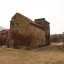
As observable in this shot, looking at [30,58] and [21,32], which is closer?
[30,58]

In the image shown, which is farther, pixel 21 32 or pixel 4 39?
pixel 4 39

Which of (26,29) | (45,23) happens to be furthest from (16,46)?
(45,23)

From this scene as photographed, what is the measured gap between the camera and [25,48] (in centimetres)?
2614

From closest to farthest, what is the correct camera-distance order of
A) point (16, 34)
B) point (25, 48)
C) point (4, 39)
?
point (25, 48)
point (16, 34)
point (4, 39)

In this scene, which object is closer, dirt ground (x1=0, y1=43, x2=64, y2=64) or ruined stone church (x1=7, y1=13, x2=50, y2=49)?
dirt ground (x1=0, y1=43, x2=64, y2=64)

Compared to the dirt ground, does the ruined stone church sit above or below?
above

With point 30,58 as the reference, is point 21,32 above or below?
above

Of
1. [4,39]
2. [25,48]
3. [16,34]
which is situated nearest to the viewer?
[25,48]

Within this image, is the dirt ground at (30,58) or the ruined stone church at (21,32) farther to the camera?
the ruined stone church at (21,32)

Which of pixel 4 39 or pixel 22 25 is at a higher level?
pixel 22 25

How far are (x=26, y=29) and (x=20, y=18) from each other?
264 centimetres

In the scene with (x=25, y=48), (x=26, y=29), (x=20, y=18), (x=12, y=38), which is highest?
(x=20, y=18)

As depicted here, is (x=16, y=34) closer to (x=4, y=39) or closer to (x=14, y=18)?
(x=14, y=18)

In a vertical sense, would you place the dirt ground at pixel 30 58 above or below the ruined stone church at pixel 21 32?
below
